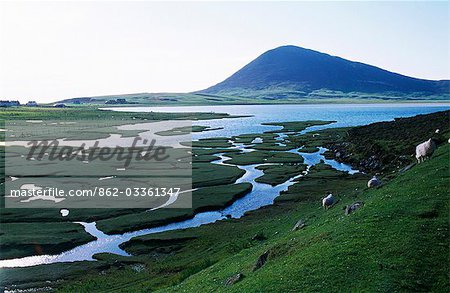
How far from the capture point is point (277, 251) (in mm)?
25078

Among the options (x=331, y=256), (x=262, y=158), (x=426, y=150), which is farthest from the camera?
(x=262, y=158)

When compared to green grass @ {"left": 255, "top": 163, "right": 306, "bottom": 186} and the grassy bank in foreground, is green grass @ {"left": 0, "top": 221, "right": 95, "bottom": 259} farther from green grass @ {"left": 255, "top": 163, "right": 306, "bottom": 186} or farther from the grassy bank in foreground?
green grass @ {"left": 255, "top": 163, "right": 306, "bottom": 186}

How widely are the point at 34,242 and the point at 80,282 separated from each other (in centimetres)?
1265

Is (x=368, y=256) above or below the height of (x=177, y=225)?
above

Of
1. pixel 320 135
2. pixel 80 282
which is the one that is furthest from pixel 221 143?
pixel 80 282

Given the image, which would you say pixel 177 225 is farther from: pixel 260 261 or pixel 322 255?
pixel 322 255

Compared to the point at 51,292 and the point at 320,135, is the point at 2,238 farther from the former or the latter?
the point at 320,135

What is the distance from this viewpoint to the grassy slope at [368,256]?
17938 mm

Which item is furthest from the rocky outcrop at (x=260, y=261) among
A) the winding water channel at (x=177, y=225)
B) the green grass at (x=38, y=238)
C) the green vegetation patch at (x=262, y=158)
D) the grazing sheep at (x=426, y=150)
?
the green vegetation patch at (x=262, y=158)

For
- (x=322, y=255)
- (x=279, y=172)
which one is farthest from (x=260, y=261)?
(x=279, y=172)

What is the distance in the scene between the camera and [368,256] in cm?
1986

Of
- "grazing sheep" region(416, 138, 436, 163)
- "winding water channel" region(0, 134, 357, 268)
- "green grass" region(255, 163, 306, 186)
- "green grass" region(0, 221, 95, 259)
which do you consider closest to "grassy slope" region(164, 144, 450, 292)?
"grazing sheep" region(416, 138, 436, 163)

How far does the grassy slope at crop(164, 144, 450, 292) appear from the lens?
17938 millimetres

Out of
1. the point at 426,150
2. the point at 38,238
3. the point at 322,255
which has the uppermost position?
the point at 426,150
